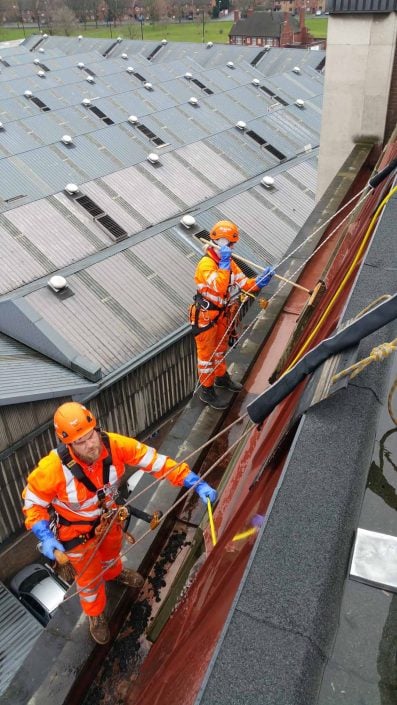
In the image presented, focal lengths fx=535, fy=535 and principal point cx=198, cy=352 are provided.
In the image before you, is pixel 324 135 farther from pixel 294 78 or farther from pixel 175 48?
pixel 175 48

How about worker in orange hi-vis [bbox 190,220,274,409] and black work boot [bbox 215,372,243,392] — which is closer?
worker in orange hi-vis [bbox 190,220,274,409]

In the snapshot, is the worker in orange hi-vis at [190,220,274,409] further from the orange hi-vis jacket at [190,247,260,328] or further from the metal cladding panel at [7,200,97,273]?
the metal cladding panel at [7,200,97,273]

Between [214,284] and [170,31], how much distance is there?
129 metres

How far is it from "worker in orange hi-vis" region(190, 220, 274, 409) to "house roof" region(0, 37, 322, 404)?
4.95 m

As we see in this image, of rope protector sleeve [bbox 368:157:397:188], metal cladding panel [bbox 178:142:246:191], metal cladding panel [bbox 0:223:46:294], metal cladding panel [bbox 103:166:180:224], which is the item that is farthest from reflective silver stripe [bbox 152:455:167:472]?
metal cladding panel [bbox 178:142:246:191]

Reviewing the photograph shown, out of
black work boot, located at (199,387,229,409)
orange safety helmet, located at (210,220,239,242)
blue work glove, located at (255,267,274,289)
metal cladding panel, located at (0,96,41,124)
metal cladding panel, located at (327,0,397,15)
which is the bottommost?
metal cladding panel, located at (0,96,41,124)

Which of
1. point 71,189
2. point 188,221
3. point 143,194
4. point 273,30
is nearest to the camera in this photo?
point 188,221

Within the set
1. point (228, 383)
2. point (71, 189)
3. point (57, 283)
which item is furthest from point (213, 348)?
point (71, 189)

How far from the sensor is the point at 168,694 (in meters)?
3.24

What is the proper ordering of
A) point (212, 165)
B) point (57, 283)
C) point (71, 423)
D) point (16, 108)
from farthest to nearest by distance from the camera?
1. point (16, 108)
2. point (212, 165)
3. point (57, 283)
4. point (71, 423)

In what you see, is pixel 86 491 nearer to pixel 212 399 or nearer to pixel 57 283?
pixel 212 399

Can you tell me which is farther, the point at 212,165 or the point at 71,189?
the point at 212,165

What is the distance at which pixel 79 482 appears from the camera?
550cm

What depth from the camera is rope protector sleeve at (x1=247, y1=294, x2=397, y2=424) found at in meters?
3.38
